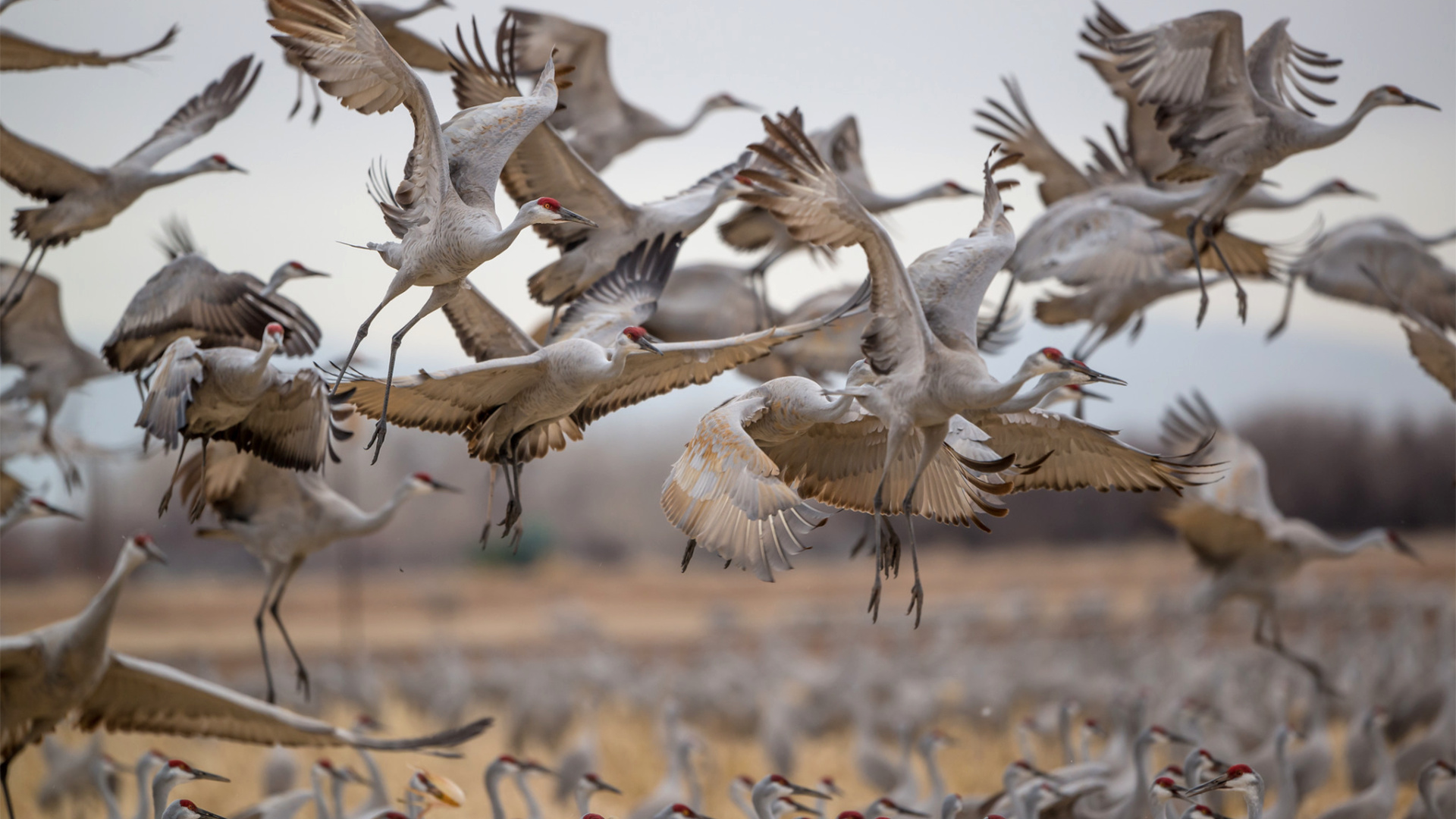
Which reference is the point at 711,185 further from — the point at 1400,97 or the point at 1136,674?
the point at 1136,674

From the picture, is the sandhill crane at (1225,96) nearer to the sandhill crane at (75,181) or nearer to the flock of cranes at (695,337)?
the flock of cranes at (695,337)

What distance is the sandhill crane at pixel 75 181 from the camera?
5520mm

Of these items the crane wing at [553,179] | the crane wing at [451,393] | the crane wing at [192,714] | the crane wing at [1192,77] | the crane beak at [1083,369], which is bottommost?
the crane wing at [192,714]

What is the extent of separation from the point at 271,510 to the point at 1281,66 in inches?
200

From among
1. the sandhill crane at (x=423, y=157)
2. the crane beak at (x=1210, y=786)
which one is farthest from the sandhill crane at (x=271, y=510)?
the crane beak at (x=1210, y=786)

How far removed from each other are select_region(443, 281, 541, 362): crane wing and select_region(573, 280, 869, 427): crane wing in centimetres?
39

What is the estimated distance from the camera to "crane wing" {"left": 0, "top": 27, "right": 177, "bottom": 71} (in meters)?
5.80

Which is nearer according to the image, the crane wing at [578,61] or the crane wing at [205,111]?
the crane wing at [205,111]

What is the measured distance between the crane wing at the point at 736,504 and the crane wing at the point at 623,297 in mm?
1027

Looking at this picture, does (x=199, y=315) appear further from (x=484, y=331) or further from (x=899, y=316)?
(x=899, y=316)

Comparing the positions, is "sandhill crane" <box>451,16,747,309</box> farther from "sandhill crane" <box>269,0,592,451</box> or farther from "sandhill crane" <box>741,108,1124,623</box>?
"sandhill crane" <box>741,108,1124,623</box>

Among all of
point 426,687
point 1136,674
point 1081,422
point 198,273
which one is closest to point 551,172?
point 198,273

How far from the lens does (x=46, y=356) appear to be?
21.6 ft

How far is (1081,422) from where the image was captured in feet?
14.7
